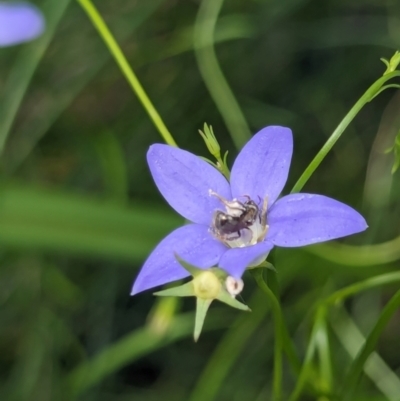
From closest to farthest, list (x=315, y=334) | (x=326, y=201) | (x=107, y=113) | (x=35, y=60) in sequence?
(x=326, y=201), (x=315, y=334), (x=35, y=60), (x=107, y=113)

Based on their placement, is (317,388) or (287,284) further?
(287,284)

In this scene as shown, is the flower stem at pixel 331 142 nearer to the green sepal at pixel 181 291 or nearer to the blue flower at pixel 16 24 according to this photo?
the green sepal at pixel 181 291

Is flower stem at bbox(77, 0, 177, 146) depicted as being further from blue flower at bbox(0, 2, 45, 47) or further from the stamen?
the stamen

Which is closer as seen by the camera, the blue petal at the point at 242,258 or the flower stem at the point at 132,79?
the blue petal at the point at 242,258

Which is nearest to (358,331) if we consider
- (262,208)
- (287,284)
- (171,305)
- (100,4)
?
(287,284)

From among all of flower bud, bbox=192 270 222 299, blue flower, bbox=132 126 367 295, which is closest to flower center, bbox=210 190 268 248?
blue flower, bbox=132 126 367 295

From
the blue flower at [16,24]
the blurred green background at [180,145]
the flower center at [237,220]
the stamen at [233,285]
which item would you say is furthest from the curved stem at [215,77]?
the stamen at [233,285]

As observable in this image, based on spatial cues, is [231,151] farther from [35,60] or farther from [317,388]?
→ [317,388]
